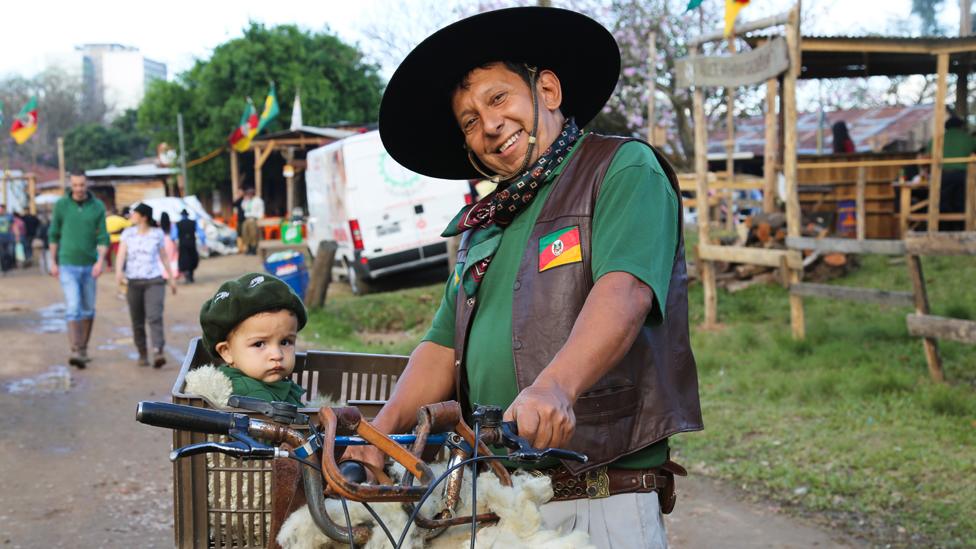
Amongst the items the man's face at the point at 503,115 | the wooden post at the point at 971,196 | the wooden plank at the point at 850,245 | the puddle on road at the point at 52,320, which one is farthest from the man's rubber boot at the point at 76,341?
the wooden post at the point at 971,196

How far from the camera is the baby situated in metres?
3.87

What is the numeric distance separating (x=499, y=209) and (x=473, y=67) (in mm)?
412

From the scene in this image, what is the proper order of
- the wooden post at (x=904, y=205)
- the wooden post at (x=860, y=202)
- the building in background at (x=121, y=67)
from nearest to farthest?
the wooden post at (x=860, y=202) → the wooden post at (x=904, y=205) → the building in background at (x=121, y=67)

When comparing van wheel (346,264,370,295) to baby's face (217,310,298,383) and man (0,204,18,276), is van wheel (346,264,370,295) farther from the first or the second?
man (0,204,18,276)

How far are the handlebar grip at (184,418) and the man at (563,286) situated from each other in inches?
11.8

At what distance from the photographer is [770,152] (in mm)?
12492

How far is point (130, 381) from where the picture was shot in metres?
9.69

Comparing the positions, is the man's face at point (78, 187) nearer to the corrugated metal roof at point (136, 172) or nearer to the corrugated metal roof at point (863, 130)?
the corrugated metal roof at point (863, 130)

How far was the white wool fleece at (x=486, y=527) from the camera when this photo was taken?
1932 mm

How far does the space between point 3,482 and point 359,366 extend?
3.48m

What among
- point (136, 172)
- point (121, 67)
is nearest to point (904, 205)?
point (136, 172)

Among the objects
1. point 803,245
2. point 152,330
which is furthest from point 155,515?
point 803,245

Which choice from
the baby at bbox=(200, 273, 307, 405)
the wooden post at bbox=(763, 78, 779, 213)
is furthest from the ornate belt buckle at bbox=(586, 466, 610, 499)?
the wooden post at bbox=(763, 78, 779, 213)

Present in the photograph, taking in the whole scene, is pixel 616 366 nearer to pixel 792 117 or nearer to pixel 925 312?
pixel 925 312
